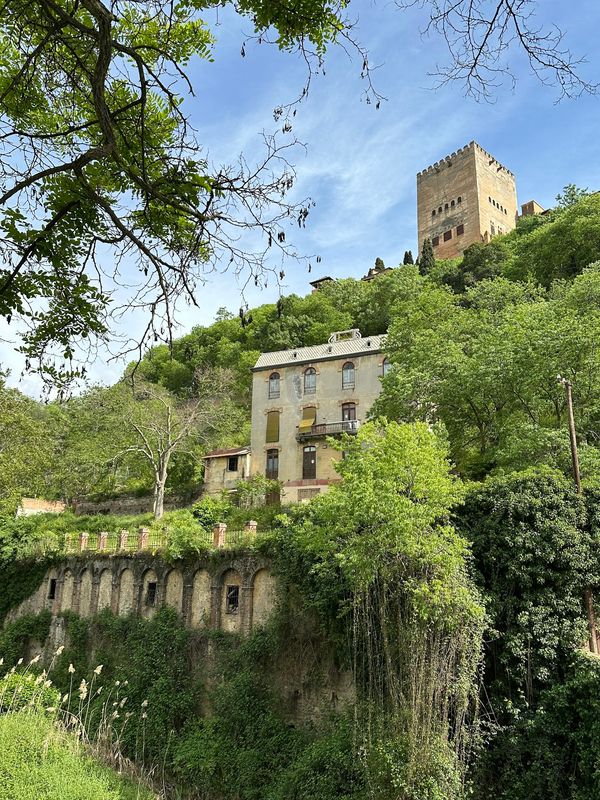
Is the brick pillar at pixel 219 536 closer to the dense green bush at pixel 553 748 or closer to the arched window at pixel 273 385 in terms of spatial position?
the dense green bush at pixel 553 748

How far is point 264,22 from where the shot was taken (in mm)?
5203

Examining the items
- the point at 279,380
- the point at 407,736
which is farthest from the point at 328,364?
the point at 407,736

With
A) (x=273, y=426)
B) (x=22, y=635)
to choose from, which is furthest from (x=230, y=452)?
(x=22, y=635)

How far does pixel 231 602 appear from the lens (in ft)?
66.2

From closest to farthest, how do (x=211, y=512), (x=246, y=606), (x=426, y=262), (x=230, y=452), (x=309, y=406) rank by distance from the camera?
(x=246, y=606)
(x=211, y=512)
(x=309, y=406)
(x=230, y=452)
(x=426, y=262)

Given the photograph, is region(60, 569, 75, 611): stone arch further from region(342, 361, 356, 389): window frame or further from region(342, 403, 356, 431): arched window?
region(342, 361, 356, 389): window frame

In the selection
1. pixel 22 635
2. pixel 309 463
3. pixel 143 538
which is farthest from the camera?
pixel 309 463

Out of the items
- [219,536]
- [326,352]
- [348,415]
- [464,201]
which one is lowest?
[219,536]

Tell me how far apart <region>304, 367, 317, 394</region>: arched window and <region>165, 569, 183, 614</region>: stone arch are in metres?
15.5

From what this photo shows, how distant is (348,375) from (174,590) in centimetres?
1666

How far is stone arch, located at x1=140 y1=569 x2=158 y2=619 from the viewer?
22406mm

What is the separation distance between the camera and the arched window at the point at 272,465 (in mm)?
34750

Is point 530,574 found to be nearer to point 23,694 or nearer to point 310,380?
point 23,694

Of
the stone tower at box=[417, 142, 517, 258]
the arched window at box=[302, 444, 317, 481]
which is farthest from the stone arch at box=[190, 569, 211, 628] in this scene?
the stone tower at box=[417, 142, 517, 258]
